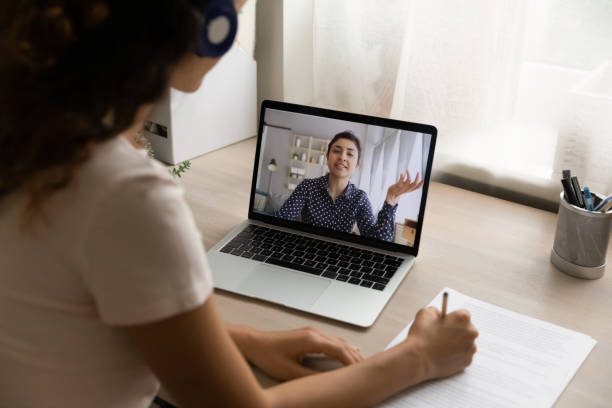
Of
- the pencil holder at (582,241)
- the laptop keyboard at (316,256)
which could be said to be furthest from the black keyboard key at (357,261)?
the pencil holder at (582,241)

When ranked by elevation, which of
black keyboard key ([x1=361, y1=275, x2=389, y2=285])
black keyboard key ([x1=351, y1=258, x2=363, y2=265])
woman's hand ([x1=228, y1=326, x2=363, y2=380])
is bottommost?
woman's hand ([x1=228, y1=326, x2=363, y2=380])

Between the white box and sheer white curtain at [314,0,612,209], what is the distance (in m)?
0.21

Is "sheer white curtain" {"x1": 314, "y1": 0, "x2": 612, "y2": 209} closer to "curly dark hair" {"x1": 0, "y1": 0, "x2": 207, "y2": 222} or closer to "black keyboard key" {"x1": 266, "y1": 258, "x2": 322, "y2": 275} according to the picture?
"black keyboard key" {"x1": 266, "y1": 258, "x2": 322, "y2": 275}

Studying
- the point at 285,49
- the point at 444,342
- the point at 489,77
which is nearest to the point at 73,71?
the point at 444,342

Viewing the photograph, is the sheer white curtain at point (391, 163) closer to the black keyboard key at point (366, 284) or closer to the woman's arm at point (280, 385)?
the black keyboard key at point (366, 284)

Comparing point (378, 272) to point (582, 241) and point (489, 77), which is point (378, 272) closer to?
point (582, 241)

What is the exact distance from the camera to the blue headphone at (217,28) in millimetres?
597

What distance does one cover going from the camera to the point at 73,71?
0.52 metres

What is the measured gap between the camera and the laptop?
1.04m

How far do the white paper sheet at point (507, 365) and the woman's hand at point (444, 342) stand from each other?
0.02 meters

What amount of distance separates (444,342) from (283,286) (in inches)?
11.3

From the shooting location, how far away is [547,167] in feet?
4.30

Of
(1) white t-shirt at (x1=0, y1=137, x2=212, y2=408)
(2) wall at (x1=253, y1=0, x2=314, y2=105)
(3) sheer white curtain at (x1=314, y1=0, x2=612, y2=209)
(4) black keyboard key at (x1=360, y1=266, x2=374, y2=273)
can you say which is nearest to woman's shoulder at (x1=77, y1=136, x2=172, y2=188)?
(1) white t-shirt at (x1=0, y1=137, x2=212, y2=408)

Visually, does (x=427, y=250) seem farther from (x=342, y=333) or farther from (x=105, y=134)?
(x=105, y=134)
